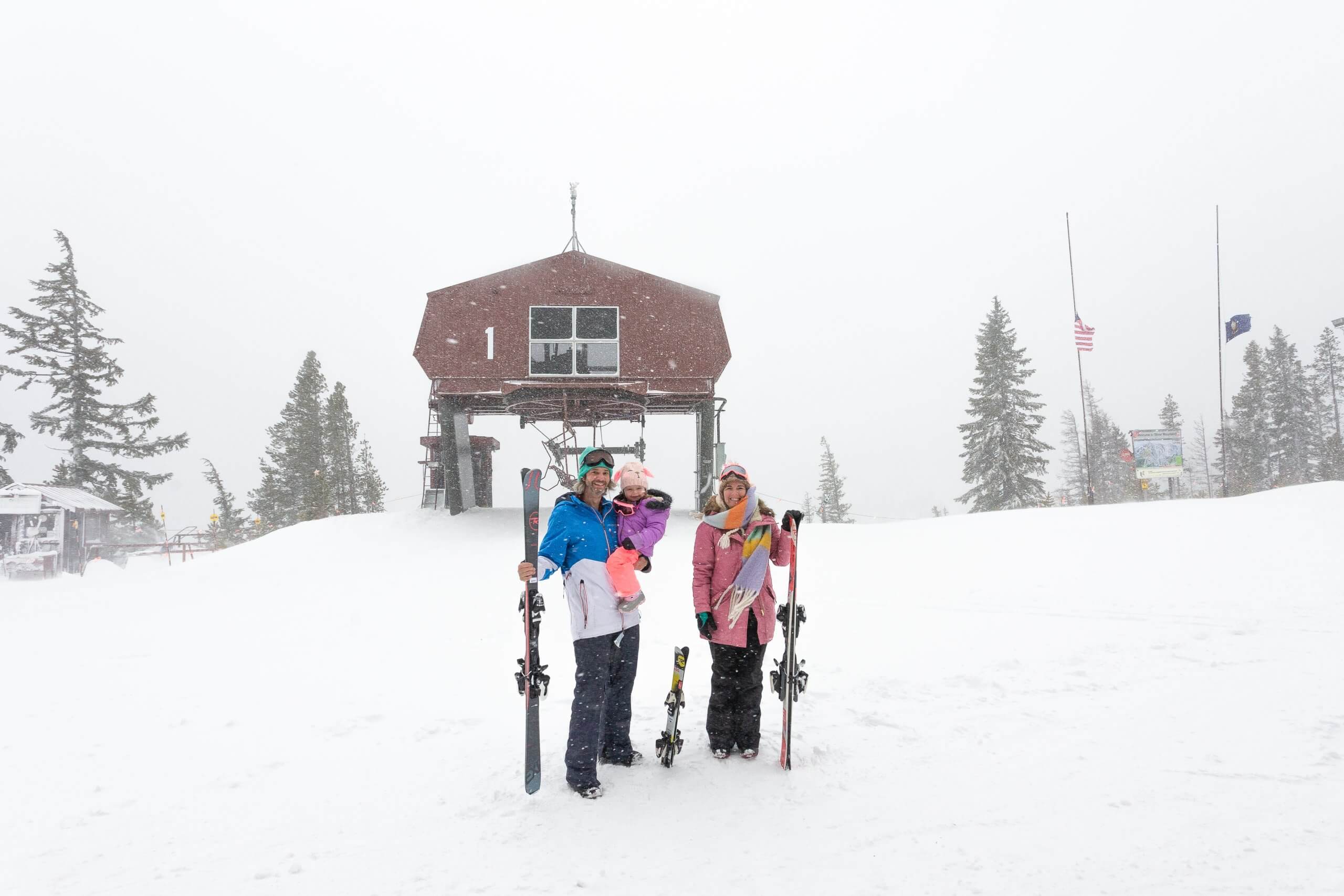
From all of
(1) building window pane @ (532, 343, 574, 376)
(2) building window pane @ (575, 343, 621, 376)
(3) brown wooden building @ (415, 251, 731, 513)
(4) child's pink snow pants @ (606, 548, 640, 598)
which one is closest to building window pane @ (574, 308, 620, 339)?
(3) brown wooden building @ (415, 251, 731, 513)

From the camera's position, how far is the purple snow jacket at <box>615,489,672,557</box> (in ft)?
13.6

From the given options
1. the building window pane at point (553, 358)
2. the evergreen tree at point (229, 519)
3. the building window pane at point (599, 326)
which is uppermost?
the building window pane at point (599, 326)

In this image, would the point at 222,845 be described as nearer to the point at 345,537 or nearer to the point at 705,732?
the point at 705,732

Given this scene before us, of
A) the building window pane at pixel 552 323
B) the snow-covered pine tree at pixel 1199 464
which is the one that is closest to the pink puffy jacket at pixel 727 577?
the building window pane at pixel 552 323

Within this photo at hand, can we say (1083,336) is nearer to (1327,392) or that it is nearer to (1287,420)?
(1287,420)

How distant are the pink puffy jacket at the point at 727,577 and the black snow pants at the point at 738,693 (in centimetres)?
6

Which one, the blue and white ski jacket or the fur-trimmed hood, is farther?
the fur-trimmed hood

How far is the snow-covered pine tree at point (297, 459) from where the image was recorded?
119ft

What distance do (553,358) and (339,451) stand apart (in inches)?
1028

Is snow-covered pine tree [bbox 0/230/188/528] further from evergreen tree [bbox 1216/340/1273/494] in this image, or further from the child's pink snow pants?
evergreen tree [bbox 1216/340/1273/494]

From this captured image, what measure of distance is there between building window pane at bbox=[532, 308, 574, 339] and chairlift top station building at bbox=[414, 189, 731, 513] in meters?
0.02

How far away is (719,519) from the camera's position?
14.1 feet

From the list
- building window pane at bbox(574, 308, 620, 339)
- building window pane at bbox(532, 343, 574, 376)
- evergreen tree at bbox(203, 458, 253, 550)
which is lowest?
evergreen tree at bbox(203, 458, 253, 550)

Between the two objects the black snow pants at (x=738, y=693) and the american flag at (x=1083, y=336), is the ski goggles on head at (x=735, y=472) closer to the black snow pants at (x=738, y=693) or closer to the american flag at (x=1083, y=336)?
the black snow pants at (x=738, y=693)
